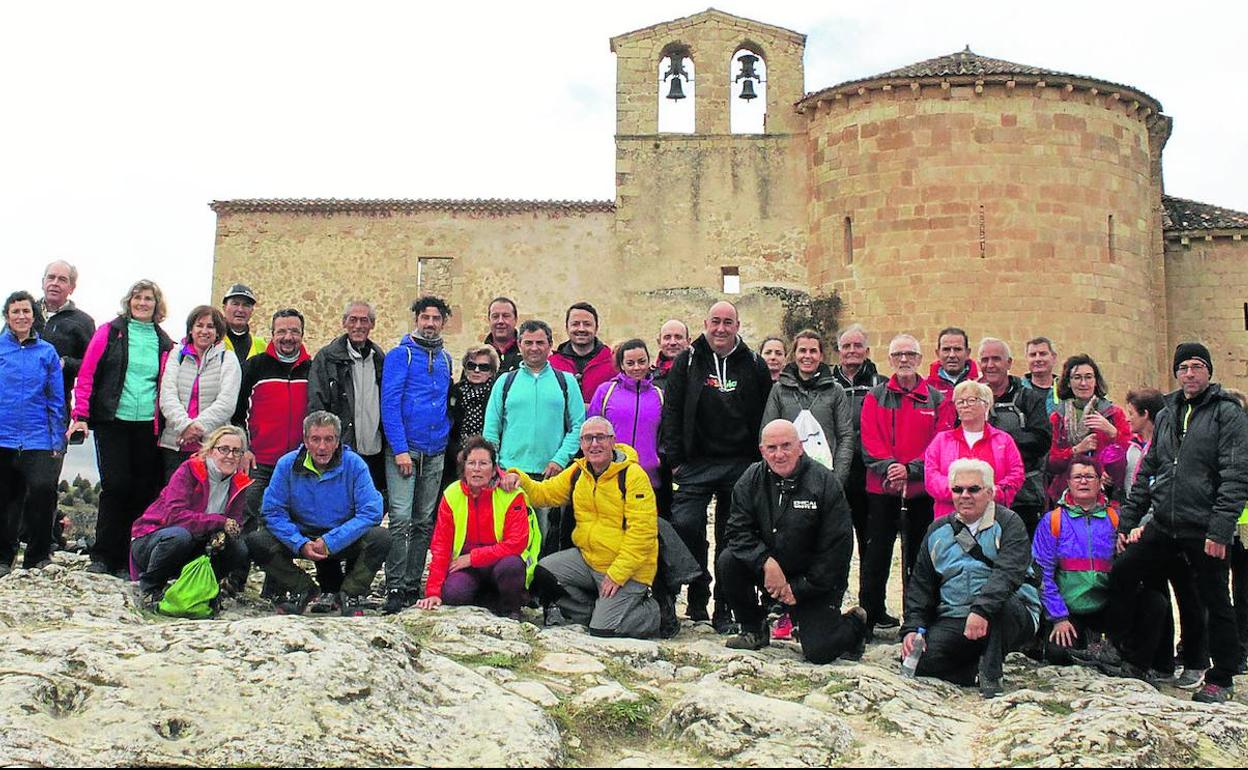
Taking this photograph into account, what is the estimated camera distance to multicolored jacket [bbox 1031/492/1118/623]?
6.47m

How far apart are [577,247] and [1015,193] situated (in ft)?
23.6

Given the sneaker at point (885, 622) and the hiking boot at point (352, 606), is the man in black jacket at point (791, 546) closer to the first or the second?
the sneaker at point (885, 622)

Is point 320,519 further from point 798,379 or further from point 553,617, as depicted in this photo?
point 798,379

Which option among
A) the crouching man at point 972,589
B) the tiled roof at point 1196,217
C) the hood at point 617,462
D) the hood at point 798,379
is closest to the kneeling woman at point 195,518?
the hood at point 617,462

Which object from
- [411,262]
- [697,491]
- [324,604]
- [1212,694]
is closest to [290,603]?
[324,604]

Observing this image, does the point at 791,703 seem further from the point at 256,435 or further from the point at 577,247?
the point at 577,247

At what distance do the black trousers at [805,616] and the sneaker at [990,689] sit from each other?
0.72 meters

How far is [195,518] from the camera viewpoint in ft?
21.7

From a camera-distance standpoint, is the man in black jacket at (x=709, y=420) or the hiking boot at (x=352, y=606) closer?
the hiking boot at (x=352, y=606)

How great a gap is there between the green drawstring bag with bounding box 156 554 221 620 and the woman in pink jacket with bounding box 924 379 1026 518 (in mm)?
4161

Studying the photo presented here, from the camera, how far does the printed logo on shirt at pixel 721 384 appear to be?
724 cm

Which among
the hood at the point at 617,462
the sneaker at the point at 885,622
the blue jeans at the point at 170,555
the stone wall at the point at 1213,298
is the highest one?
the stone wall at the point at 1213,298

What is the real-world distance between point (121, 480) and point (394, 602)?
6.36 ft

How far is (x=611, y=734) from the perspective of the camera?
4609 millimetres
